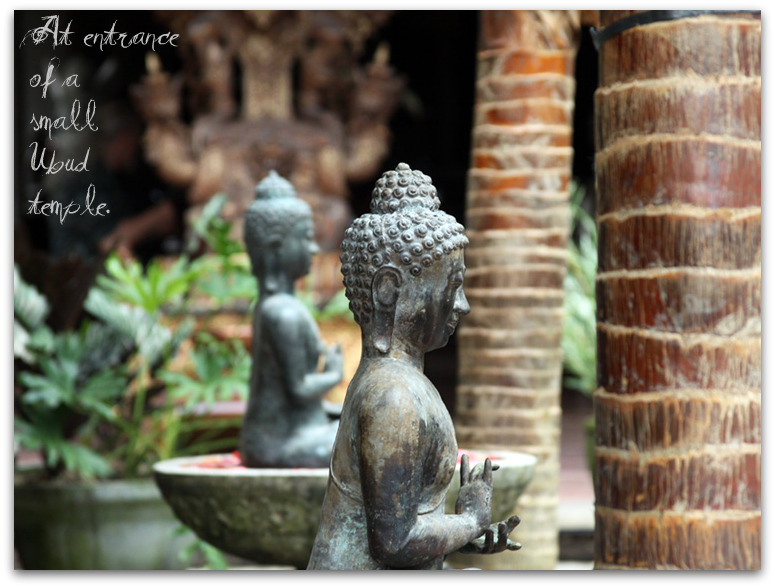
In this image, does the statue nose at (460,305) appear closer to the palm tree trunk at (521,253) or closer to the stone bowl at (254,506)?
the stone bowl at (254,506)

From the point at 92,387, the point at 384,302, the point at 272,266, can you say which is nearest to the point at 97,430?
the point at 92,387

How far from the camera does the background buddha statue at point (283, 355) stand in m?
4.05

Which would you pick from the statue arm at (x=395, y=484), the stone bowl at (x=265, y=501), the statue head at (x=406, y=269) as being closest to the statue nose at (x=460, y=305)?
the statue head at (x=406, y=269)

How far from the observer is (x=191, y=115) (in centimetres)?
895

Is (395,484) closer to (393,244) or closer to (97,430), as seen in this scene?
(393,244)

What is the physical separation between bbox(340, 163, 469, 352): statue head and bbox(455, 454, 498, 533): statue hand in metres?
0.27

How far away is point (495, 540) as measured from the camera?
2.59 m

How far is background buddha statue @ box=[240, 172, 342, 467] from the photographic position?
4.05 meters

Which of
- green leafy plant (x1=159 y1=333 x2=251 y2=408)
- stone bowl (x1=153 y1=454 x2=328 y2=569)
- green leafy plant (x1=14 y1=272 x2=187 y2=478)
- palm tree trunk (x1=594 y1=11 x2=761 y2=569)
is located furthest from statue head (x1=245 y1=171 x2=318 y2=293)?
green leafy plant (x1=14 y1=272 x2=187 y2=478)

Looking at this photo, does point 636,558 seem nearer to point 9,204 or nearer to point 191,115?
point 9,204

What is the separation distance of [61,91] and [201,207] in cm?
326

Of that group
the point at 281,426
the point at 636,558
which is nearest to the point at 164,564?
the point at 281,426

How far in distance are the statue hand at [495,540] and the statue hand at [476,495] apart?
0.07 feet

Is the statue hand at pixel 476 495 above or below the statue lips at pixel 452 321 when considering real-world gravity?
below
